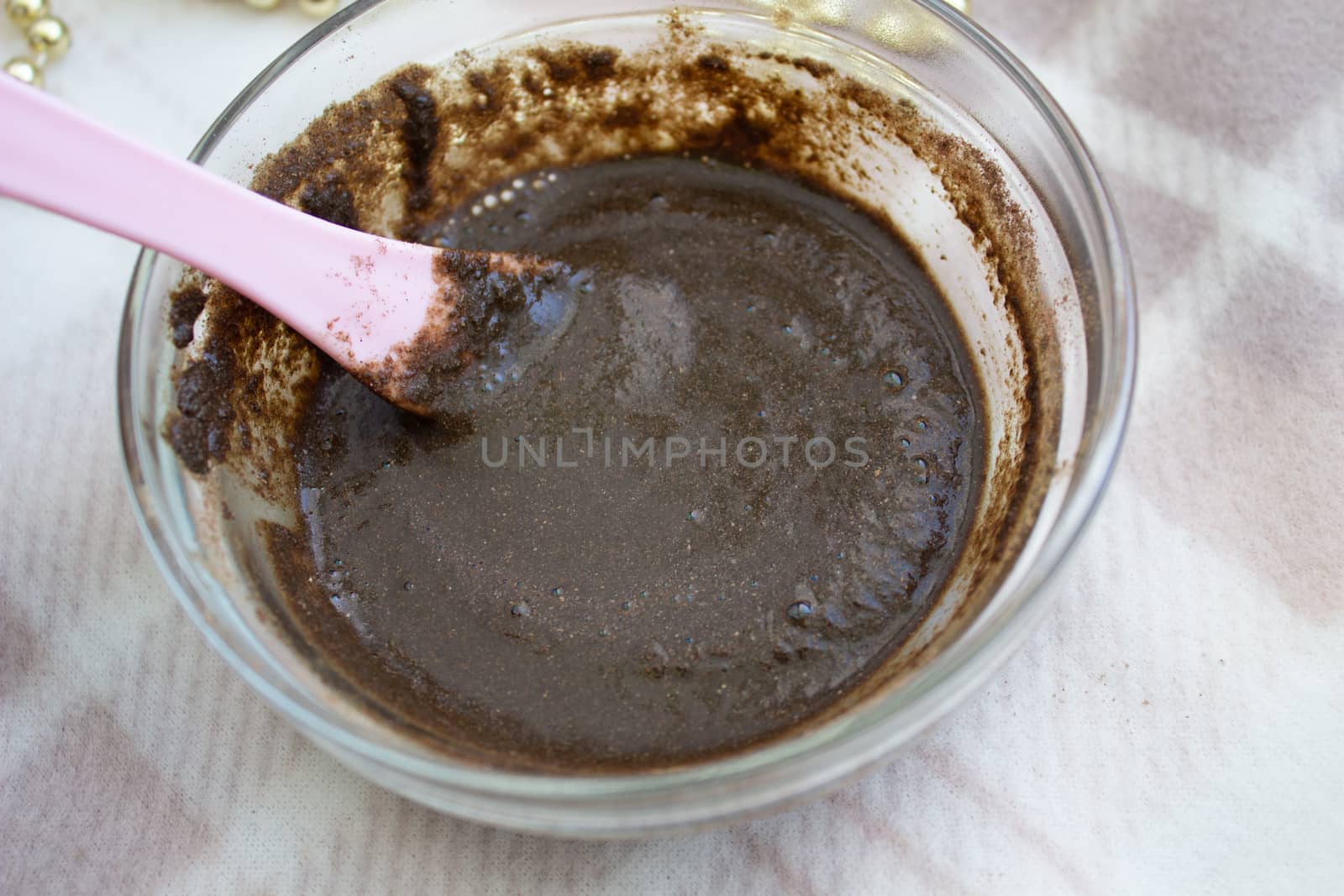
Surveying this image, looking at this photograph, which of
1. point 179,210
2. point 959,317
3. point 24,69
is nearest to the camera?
point 179,210

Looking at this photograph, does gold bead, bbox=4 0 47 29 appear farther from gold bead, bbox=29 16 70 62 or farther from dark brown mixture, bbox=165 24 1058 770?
dark brown mixture, bbox=165 24 1058 770

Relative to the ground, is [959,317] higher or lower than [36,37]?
higher

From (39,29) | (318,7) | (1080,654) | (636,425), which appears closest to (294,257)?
(636,425)

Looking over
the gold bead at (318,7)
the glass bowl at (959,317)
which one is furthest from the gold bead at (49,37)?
the glass bowl at (959,317)

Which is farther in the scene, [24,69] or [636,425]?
[24,69]

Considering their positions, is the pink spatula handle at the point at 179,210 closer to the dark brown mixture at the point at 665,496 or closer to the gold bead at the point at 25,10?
the dark brown mixture at the point at 665,496

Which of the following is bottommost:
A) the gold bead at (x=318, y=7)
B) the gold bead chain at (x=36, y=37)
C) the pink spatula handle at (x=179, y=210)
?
the pink spatula handle at (x=179, y=210)

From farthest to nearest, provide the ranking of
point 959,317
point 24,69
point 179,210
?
point 24,69 < point 959,317 < point 179,210

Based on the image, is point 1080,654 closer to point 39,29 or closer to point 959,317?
point 959,317
